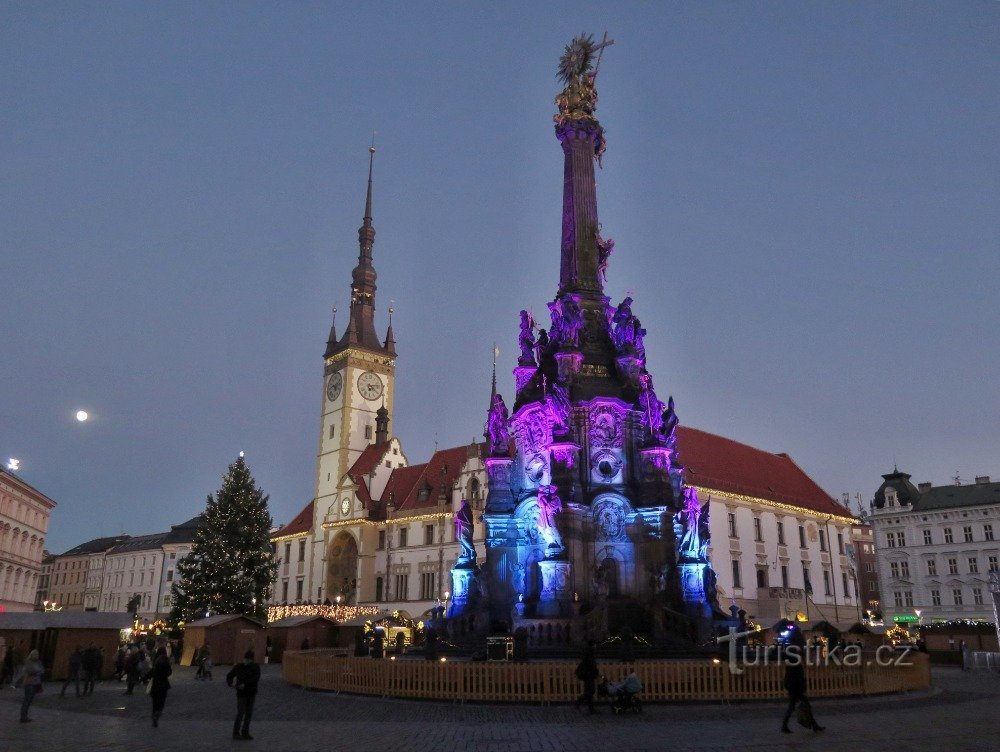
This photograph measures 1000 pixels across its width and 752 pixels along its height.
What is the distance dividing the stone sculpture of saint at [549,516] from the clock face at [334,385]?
209ft

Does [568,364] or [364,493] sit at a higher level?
[364,493]

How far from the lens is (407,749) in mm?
11516

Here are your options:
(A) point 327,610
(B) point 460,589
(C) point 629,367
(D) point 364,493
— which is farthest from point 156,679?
(D) point 364,493

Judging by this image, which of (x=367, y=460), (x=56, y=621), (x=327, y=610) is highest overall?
(x=367, y=460)

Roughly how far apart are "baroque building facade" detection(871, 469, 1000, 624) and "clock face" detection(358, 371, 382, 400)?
4806cm

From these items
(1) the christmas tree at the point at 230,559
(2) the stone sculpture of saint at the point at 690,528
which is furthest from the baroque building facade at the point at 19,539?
(2) the stone sculpture of saint at the point at 690,528

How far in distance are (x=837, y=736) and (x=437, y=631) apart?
45.2ft

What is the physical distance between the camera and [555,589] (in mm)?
22547

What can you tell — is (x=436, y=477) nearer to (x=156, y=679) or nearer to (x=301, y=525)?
(x=301, y=525)

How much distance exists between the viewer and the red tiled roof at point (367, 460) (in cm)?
7469

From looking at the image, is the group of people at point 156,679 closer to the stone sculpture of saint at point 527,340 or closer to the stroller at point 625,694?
the stroller at point 625,694

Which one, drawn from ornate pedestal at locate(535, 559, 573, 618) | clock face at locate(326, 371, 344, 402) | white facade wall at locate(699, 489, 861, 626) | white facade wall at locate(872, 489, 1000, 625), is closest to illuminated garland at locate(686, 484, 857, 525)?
white facade wall at locate(699, 489, 861, 626)

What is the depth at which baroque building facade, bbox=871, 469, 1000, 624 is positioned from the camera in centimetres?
5878

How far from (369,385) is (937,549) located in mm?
53576
